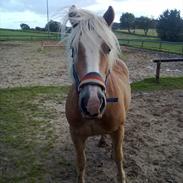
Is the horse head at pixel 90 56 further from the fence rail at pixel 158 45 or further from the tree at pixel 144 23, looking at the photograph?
the tree at pixel 144 23

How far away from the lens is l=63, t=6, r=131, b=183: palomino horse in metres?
2.16

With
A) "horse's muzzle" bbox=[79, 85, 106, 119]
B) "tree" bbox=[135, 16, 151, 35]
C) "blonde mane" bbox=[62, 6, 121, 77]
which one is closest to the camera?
"horse's muzzle" bbox=[79, 85, 106, 119]

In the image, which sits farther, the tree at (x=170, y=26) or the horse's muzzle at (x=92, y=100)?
the tree at (x=170, y=26)

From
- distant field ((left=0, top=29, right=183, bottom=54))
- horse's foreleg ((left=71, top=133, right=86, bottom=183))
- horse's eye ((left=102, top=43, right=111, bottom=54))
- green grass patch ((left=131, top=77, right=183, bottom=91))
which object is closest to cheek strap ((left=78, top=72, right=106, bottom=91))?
horse's eye ((left=102, top=43, right=111, bottom=54))

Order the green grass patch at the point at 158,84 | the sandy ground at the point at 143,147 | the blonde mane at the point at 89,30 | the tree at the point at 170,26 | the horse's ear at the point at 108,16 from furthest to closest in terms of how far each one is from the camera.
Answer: the tree at the point at 170,26 < the green grass patch at the point at 158,84 < the sandy ground at the point at 143,147 < the horse's ear at the point at 108,16 < the blonde mane at the point at 89,30

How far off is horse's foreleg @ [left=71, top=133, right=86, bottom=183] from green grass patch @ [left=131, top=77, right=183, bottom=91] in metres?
4.21

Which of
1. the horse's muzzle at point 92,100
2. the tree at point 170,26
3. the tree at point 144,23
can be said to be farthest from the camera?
the tree at point 144,23

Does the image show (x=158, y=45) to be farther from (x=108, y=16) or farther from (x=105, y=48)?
(x=105, y=48)

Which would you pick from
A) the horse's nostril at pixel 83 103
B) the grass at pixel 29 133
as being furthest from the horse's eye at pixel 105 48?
the grass at pixel 29 133

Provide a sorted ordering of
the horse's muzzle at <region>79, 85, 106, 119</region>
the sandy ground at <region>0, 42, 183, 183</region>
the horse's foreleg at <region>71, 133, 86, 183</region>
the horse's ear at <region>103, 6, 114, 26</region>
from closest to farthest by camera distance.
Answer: the horse's muzzle at <region>79, 85, 106, 119</region>, the horse's ear at <region>103, 6, 114, 26</region>, the horse's foreleg at <region>71, 133, 86, 183</region>, the sandy ground at <region>0, 42, 183, 183</region>

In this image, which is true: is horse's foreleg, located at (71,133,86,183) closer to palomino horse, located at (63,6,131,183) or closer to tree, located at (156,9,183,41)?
palomino horse, located at (63,6,131,183)

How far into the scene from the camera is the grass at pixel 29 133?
3.45 meters

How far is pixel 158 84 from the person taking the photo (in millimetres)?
7590

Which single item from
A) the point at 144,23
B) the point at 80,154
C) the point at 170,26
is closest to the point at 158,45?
the point at 170,26
